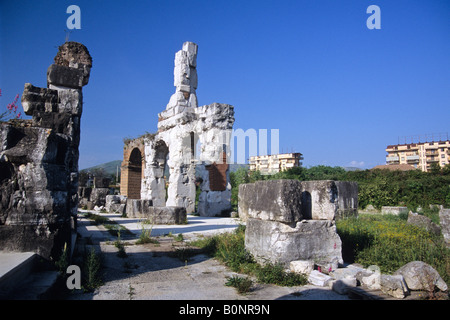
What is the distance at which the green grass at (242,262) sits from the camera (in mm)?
3725

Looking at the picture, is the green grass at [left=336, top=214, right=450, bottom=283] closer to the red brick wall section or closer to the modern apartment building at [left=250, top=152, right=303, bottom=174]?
the red brick wall section

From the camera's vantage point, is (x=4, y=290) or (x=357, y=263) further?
(x=357, y=263)

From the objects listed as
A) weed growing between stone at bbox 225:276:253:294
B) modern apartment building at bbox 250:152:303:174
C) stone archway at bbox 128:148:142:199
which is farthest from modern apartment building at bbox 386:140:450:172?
weed growing between stone at bbox 225:276:253:294

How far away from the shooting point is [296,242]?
4141 mm

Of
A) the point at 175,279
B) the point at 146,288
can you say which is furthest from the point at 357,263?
the point at 146,288

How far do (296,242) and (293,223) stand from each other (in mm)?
250

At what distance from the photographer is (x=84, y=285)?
3.42m

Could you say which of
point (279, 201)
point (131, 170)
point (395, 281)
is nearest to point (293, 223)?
point (279, 201)

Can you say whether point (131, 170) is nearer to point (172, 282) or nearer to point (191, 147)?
point (191, 147)

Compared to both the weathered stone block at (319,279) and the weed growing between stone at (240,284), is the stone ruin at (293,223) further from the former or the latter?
the weed growing between stone at (240,284)

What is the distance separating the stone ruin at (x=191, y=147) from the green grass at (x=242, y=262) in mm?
7518

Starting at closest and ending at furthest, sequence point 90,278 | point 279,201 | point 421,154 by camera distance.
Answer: point 90,278 → point 279,201 → point 421,154

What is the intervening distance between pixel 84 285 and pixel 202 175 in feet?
35.4
